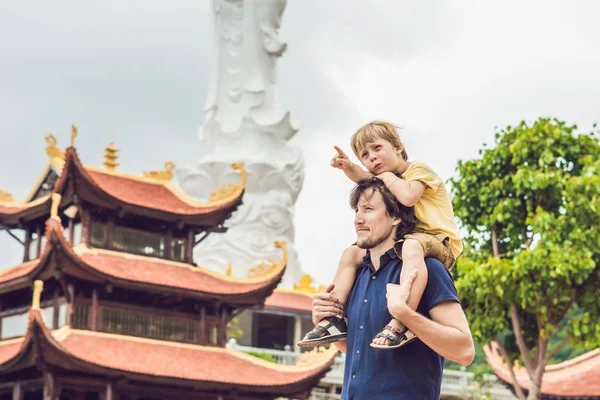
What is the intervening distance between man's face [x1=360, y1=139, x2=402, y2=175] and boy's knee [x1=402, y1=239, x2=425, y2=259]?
428 mm

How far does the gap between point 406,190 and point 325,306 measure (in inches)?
23.8

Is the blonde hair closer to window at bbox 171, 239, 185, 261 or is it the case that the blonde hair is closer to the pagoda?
the pagoda

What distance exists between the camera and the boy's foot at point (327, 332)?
4.29 meters

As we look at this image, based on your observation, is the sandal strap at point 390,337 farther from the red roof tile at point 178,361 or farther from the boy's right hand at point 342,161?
the red roof tile at point 178,361

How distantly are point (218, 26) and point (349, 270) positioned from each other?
4054cm

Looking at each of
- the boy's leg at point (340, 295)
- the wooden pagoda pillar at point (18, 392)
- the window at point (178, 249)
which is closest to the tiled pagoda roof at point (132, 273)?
the window at point (178, 249)

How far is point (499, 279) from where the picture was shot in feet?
63.5

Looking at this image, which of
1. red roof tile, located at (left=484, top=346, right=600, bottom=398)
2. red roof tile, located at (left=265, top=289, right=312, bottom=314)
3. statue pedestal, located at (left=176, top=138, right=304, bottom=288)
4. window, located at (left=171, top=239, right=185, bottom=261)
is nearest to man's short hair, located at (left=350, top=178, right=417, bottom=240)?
red roof tile, located at (left=484, top=346, right=600, bottom=398)

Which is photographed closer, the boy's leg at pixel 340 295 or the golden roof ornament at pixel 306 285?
the boy's leg at pixel 340 295

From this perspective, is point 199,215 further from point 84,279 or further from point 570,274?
point 570,274

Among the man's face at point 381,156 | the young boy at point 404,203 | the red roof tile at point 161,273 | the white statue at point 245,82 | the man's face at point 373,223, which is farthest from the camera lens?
the white statue at point 245,82

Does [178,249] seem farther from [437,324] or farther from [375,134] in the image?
[437,324]

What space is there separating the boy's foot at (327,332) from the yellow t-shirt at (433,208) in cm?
52

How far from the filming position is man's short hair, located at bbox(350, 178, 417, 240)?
14.2 feet
